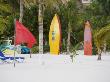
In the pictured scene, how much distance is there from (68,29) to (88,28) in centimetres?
529

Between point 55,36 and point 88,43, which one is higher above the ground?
point 55,36

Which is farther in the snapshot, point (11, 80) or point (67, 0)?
point (67, 0)

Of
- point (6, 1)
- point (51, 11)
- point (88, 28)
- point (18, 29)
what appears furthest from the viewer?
point (51, 11)

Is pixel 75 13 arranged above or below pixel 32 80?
above

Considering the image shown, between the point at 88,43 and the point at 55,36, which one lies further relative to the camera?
the point at 88,43

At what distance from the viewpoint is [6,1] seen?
35.8 metres

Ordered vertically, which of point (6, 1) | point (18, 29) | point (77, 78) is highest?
point (6, 1)

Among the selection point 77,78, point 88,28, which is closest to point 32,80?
point 77,78

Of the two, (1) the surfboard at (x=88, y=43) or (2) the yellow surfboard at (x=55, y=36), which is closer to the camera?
(2) the yellow surfboard at (x=55, y=36)

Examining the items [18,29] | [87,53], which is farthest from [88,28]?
[18,29]

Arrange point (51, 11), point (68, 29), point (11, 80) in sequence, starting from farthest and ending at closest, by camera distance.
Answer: point (51, 11) → point (68, 29) → point (11, 80)

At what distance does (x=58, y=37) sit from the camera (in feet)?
105

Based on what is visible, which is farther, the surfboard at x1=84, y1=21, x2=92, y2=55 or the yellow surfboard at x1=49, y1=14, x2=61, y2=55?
the surfboard at x1=84, y1=21, x2=92, y2=55

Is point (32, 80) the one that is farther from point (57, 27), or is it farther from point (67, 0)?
point (67, 0)
